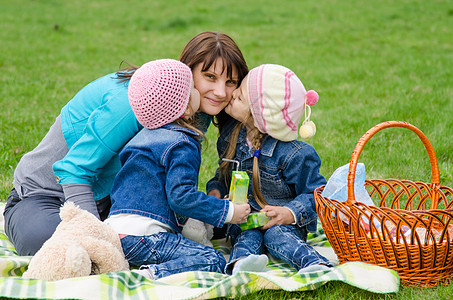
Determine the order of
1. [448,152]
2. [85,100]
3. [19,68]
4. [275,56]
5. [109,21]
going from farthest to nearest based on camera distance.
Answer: [109,21], [275,56], [19,68], [448,152], [85,100]

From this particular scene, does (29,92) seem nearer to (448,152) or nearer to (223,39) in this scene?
(223,39)

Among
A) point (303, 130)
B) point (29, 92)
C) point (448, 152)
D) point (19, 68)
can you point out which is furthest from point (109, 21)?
point (303, 130)

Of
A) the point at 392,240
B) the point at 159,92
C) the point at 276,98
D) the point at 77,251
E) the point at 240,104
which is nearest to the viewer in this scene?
the point at 77,251

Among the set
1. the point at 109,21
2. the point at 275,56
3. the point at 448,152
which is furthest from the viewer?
the point at 109,21

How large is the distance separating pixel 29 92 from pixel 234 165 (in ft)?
12.8

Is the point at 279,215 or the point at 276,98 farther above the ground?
the point at 276,98

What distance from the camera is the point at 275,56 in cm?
820

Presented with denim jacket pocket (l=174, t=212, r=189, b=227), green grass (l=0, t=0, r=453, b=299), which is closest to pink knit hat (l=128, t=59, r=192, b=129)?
denim jacket pocket (l=174, t=212, r=189, b=227)

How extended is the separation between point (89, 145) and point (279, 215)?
3.28 feet

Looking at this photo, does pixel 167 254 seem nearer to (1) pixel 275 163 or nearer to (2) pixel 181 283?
(2) pixel 181 283

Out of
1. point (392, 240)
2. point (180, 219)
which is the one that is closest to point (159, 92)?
point (180, 219)

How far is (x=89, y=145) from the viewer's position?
2607 millimetres

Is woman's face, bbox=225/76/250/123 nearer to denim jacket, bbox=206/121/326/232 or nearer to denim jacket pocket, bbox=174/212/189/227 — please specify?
denim jacket, bbox=206/121/326/232

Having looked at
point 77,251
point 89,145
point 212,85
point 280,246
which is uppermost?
point 212,85
